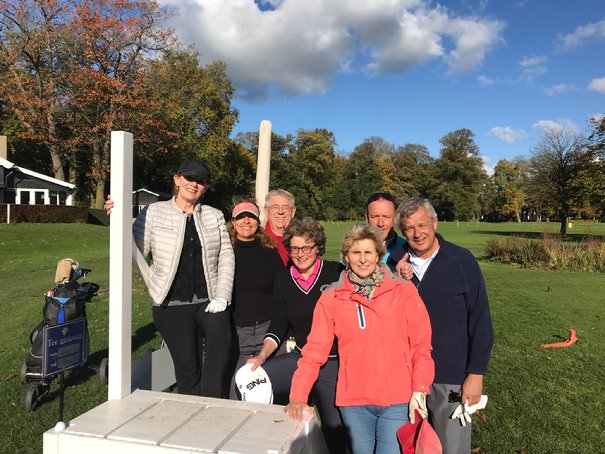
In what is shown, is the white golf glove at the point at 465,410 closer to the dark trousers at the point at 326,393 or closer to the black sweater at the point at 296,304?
the dark trousers at the point at 326,393

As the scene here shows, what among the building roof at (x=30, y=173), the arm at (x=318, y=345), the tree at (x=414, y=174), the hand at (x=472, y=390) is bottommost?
the hand at (x=472, y=390)

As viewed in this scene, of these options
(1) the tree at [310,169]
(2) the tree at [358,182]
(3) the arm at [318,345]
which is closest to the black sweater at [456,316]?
(3) the arm at [318,345]

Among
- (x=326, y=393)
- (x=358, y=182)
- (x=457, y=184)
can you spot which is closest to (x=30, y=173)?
(x=326, y=393)

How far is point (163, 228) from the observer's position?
3.34 metres

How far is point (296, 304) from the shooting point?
11.2 feet

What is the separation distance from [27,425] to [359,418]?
128 inches

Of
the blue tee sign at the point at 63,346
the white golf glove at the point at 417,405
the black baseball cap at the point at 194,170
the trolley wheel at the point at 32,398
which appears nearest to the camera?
the white golf glove at the point at 417,405

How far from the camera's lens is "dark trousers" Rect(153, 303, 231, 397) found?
11.2 ft

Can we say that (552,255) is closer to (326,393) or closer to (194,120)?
(326,393)

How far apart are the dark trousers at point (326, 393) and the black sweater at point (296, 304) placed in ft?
0.74

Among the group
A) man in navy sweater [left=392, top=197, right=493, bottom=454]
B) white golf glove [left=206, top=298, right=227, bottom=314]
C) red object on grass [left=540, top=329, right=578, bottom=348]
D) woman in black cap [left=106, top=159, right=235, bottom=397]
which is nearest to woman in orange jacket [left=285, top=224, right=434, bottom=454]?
man in navy sweater [left=392, top=197, right=493, bottom=454]

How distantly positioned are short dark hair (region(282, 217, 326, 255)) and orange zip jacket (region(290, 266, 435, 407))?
649 millimetres

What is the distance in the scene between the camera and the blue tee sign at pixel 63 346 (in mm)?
4035

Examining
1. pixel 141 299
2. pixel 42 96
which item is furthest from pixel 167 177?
pixel 141 299
